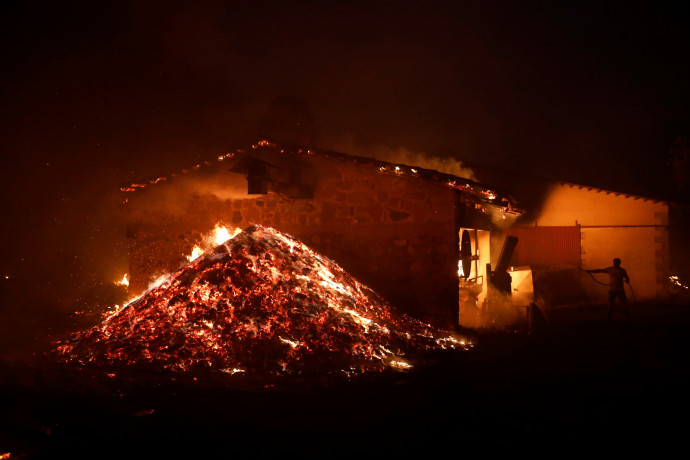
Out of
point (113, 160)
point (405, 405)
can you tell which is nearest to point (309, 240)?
point (405, 405)

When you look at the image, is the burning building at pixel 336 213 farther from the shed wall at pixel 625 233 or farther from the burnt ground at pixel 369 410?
the shed wall at pixel 625 233

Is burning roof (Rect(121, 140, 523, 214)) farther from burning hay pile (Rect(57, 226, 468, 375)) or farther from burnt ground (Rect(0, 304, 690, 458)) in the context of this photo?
burnt ground (Rect(0, 304, 690, 458))

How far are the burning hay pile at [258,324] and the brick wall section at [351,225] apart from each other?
34.1 inches

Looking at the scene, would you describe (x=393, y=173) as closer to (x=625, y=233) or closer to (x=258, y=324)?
(x=258, y=324)

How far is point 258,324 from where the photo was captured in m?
8.07

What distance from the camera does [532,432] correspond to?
5.02 m

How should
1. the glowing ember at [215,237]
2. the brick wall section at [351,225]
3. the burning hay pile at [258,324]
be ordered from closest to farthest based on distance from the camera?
the burning hay pile at [258,324] → the brick wall section at [351,225] → the glowing ember at [215,237]

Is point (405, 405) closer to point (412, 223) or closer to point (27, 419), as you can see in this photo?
point (27, 419)

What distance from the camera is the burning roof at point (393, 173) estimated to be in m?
10.2

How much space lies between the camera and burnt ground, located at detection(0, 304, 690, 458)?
470 cm

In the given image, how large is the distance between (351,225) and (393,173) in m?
1.46

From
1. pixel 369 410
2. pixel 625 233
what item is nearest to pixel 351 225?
pixel 369 410

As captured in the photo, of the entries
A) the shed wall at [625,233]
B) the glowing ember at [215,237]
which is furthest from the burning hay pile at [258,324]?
the shed wall at [625,233]

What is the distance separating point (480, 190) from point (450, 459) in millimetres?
6896
